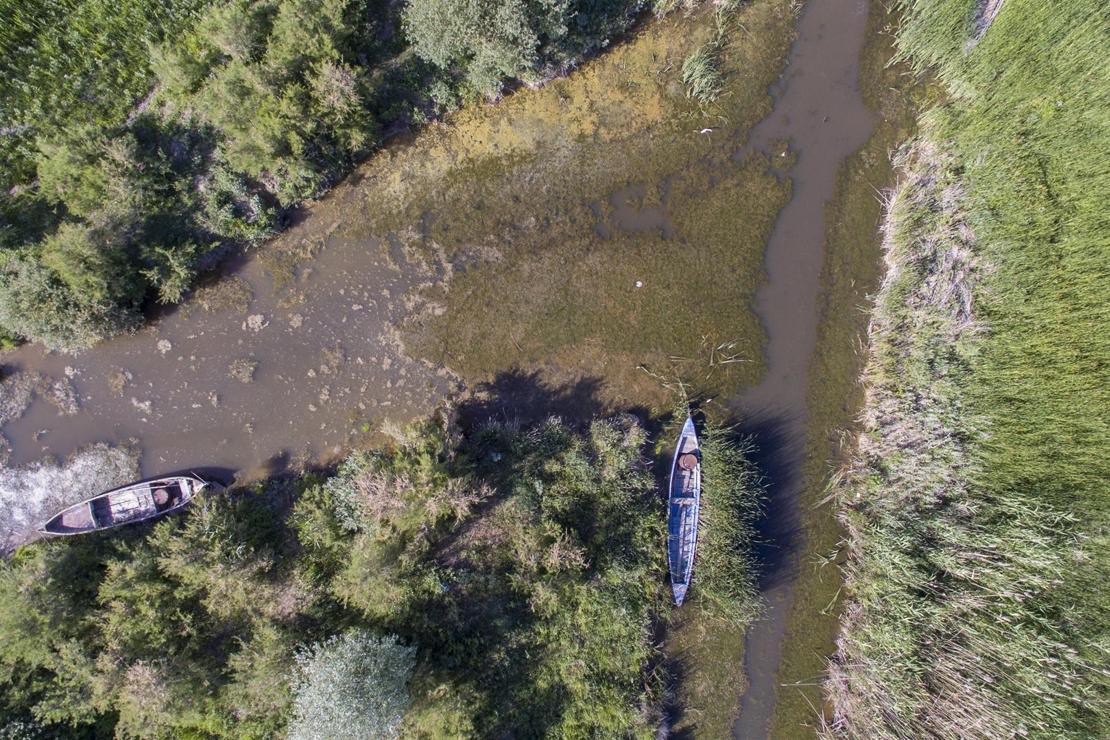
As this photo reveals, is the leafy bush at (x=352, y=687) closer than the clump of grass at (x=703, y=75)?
Yes

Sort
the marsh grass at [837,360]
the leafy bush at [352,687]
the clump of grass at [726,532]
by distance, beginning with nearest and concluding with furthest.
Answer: the leafy bush at [352,687] → the clump of grass at [726,532] → the marsh grass at [837,360]

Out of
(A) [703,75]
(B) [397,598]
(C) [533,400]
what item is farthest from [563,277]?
(B) [397,598]

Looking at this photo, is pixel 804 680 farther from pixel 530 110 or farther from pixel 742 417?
pixel 530 110

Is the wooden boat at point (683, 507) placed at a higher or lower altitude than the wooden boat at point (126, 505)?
lower

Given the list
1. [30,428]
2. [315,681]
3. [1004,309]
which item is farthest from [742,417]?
[30,428]

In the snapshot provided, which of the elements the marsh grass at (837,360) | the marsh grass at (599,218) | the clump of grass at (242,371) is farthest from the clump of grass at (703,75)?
the clump of grass at (242,371)

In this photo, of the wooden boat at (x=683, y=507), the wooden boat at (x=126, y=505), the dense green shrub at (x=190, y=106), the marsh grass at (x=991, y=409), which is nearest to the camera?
the marsh grass at (x=991, y=409)

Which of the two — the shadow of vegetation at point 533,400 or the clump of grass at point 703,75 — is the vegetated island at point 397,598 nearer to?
the shadow of vegetation at point 533,400

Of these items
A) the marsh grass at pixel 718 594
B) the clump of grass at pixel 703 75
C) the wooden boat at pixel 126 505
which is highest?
the clump of grass at pixel 703 75
